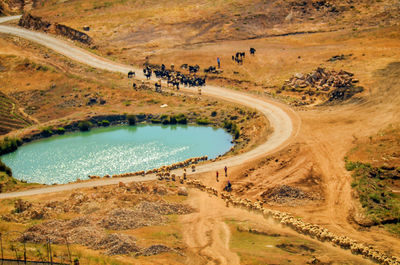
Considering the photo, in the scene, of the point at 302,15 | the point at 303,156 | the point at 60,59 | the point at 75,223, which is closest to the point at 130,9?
the point at 60,59

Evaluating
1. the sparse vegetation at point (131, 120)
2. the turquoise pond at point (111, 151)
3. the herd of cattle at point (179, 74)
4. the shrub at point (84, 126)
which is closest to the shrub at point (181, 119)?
the turquoise pond at point (111, 151)

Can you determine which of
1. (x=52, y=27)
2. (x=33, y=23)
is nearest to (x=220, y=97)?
(x=52, y=27)

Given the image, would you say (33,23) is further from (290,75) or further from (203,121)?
(290,75)

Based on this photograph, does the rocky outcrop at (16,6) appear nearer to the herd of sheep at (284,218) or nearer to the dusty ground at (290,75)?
the dusty ground at (290,75)

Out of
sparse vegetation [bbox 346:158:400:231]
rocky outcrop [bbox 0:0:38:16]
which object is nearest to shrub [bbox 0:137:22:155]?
sparse vegetation [bbox 346:158:400:231]

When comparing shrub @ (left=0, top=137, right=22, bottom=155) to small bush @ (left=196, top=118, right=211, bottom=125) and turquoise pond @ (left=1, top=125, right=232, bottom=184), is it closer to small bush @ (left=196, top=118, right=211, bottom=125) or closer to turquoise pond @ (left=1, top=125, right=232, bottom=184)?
turquoise pond @ (left=1, top=125, right=232, bottom=184)

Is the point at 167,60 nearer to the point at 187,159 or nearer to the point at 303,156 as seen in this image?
the point at 187,159

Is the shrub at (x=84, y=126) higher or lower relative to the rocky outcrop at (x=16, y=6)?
lower
